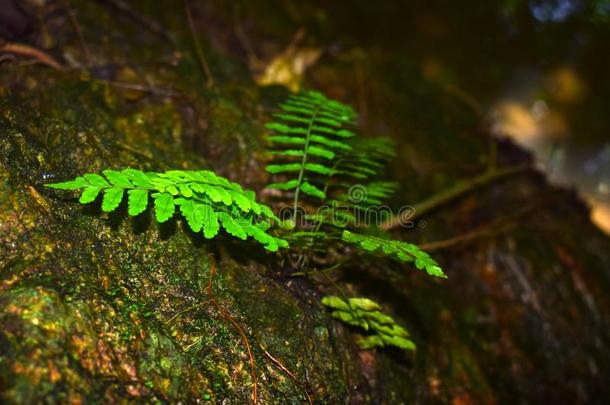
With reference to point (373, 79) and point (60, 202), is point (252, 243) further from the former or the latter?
point (373, 79)

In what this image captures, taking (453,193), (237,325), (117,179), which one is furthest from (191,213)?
(453,193)

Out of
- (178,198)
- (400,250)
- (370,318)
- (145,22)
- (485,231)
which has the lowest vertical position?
(485,231)

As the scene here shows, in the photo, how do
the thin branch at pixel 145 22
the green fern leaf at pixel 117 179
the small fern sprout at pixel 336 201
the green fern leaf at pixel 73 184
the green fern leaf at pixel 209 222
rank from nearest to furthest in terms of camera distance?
the green fern leaf at pixel 73 184, the green fern leaf at pixel 117 179, the green fern leaf at pixel 209 222, the small fern sprout at pixel 336 201, the thin branch at pixel 145 22

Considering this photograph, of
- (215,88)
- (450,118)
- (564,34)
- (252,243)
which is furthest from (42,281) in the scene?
(564,34)

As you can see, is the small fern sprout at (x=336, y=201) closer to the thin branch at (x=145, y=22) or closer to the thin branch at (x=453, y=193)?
the thin branch at (x=453, y=193)

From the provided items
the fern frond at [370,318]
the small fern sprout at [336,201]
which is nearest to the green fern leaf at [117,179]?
the small fern sprout at [336,201]

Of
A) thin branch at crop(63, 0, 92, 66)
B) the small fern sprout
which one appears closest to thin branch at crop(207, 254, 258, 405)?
the small fern sprout

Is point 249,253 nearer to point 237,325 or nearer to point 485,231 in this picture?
point 237,325
